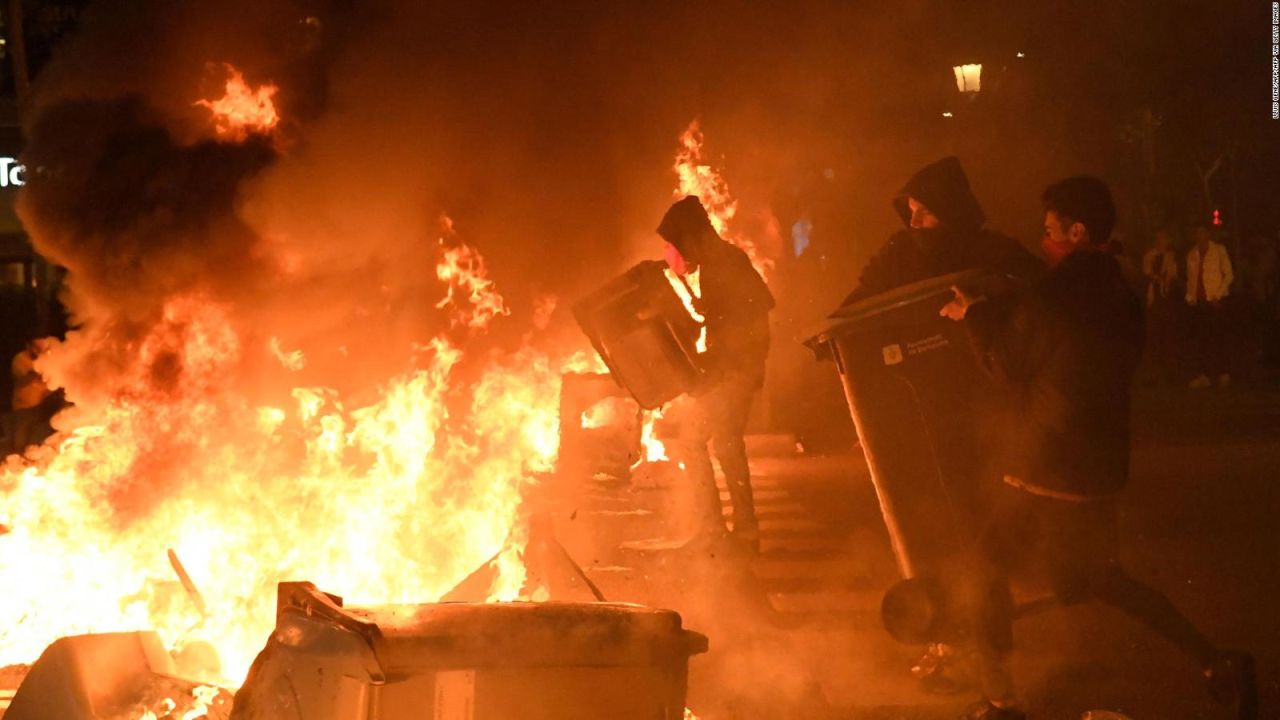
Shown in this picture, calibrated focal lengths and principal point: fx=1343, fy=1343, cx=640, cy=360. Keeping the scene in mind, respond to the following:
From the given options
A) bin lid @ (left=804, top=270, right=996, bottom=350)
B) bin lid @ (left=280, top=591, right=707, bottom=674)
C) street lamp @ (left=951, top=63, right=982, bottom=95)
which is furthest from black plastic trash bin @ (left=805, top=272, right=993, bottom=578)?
street lamp @ (left=951, top=63, right=982, bottom=95)

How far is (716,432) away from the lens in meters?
8.23

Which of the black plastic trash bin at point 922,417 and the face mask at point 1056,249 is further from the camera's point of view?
the black plastic trash bin at point 922,417

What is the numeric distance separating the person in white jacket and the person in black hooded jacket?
15465 mm

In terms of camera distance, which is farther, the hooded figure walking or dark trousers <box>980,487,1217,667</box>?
the hooded figure walking

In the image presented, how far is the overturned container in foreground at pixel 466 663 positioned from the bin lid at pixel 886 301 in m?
2.16

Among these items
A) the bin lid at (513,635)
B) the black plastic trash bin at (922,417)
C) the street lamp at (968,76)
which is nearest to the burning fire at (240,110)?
the black plastic trash bin at (922,417)

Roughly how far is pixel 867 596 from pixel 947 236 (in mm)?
2700

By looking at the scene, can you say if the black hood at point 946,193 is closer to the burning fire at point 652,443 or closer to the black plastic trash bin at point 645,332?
the black plastic trash bin at point 645,332

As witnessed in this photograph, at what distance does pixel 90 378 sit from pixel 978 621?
5.47 m

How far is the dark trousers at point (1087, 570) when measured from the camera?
521 cm

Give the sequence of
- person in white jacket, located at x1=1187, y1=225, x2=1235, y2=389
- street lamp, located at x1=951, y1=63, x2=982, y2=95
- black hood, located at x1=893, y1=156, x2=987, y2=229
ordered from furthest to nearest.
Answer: person in white jacket, located at x1=1187, y1=225, x2=1235, y2=389 → street lamp, located at x1=951, y1=63, x2=982, y2=95 → black hood, located at x1=893, y1=156, x2=987, y2=229

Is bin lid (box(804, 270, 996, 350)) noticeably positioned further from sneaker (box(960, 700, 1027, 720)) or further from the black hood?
sneaker (box(960, 700, 1027, 720))

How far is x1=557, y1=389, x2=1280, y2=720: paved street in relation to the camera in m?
5.83

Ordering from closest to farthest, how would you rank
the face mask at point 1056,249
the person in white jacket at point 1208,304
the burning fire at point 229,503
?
1. the face mask at point 1056,249
2. the burning fire at point 229,503
3. the person in white jacket at point 1208,304
